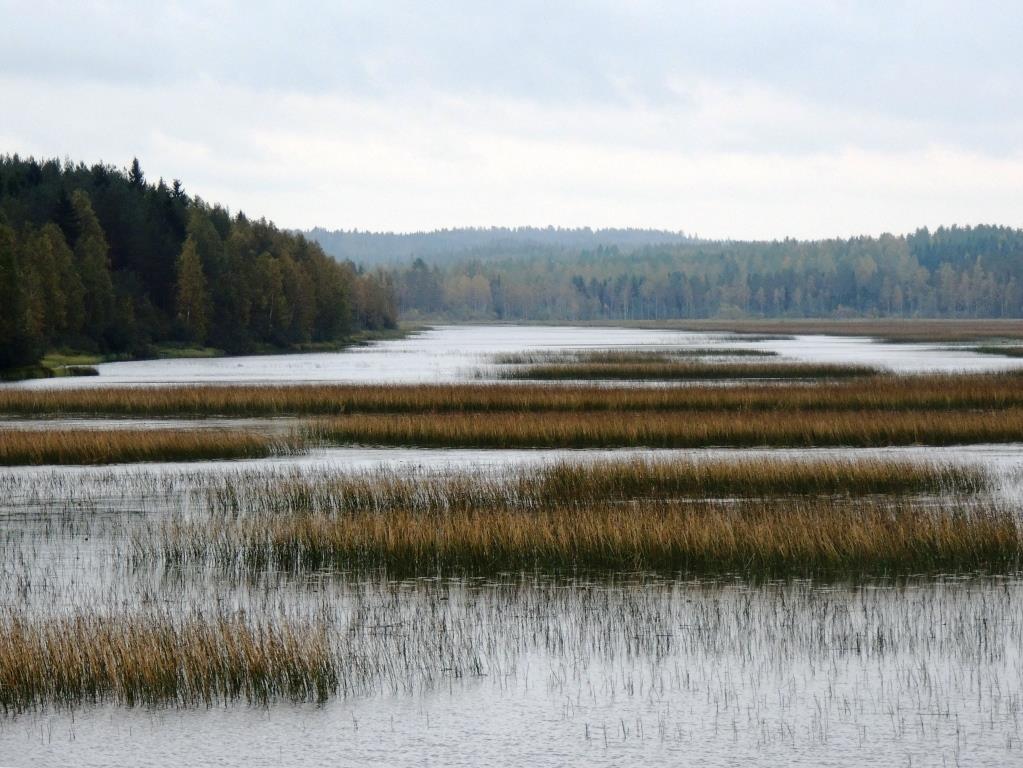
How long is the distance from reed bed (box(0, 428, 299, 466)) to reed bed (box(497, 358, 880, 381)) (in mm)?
28045

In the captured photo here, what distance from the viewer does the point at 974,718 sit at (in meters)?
11.8

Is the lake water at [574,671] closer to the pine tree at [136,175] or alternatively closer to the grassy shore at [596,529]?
the grassy shore at [596,529]

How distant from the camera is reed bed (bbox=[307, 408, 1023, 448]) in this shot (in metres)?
33.9

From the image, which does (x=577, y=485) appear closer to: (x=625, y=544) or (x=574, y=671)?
(x=625, y=544)

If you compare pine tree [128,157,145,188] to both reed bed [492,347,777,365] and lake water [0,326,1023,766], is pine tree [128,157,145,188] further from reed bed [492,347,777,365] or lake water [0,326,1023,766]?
lake water [0,326,1023,766]

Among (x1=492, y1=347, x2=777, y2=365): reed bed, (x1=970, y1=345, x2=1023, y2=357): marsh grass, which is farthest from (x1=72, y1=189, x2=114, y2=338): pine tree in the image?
(x1=970, y1=345, x2=1023, y2=357): marsh grass

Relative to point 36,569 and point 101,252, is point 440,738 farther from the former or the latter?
point 101,252

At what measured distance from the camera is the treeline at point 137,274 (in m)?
83.1

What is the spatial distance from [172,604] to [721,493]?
432 inches

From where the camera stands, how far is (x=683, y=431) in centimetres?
3450

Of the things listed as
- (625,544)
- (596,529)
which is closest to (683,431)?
(596,529)

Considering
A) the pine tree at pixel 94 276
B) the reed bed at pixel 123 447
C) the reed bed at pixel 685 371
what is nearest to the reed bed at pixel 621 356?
the reed bed at pixel 685 371

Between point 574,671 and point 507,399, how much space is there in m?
30.4

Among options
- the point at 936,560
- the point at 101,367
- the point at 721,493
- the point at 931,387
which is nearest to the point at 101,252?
the point at 101,367
